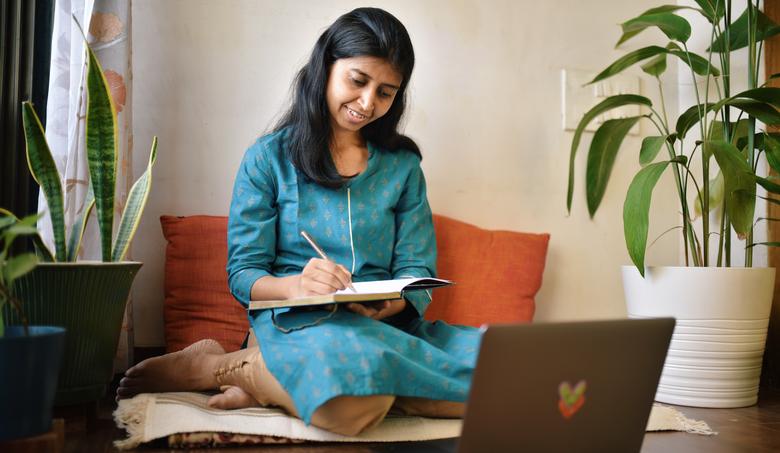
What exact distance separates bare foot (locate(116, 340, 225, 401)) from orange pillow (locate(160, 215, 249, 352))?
0.72 ft

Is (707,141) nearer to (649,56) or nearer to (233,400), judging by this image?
(649,56)

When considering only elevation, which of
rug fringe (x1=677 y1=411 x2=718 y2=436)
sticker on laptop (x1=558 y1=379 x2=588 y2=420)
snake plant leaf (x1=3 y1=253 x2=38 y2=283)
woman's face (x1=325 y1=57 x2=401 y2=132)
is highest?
woman's face (x1=325 y1=57 x2=401 y2=132)

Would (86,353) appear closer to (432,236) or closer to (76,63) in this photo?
(76,63)

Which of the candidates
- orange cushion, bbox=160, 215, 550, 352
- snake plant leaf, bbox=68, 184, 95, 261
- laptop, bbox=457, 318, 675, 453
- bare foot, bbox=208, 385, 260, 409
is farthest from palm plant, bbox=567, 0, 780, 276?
snake plant leaf, bbox=68, 184, 95, 261

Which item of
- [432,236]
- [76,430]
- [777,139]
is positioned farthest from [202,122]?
[777,139]

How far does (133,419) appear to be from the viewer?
1.29 meters

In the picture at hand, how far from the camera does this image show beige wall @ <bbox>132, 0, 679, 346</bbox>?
1.87 meters

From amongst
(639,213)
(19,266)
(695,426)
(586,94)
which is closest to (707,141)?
(639,213)

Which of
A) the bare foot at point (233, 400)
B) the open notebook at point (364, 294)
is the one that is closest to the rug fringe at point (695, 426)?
the open notebook at point (364, 294)

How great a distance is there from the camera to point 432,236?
1743 millimetres

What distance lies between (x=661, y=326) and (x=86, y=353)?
0.99 meters

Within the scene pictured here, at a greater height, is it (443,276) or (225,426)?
(443,276)

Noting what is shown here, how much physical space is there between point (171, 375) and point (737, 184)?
4.55ft

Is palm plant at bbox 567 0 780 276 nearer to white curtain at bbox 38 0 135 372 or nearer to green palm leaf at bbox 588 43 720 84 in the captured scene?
green palm leaf at bbox 588 43 720 84
